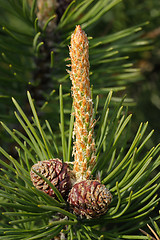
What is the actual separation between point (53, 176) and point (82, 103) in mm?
145

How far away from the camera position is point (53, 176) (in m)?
0.58

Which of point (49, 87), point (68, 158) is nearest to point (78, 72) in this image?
point (68, 158)

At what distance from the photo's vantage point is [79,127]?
0.58 metres

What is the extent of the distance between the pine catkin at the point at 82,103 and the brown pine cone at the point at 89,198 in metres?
0.04

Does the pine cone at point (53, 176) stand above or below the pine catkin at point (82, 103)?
below

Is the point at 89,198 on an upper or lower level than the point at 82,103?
lower

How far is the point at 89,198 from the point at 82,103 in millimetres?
165

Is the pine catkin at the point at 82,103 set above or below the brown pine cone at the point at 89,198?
above

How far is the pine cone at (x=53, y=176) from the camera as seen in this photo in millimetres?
571

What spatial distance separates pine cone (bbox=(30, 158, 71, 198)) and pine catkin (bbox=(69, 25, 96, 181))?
1.0 inches

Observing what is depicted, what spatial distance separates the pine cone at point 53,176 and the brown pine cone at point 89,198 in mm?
25

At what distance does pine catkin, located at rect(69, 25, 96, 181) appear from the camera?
0.54 metres

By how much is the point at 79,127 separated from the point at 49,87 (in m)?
0.39

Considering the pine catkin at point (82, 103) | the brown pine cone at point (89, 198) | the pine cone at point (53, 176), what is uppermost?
the pine catkin at point (82, 103)
